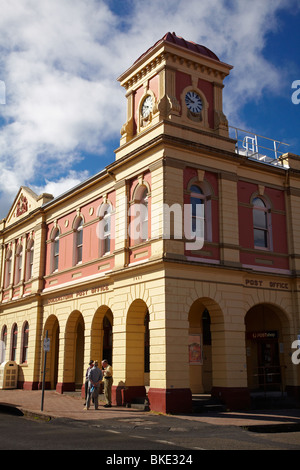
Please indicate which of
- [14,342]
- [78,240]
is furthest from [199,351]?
[14,342]

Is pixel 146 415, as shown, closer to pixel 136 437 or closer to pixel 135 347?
pixel 135 347

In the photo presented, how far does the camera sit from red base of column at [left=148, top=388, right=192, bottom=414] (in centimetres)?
1623

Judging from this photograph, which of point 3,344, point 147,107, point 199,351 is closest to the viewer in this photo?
point 147,107

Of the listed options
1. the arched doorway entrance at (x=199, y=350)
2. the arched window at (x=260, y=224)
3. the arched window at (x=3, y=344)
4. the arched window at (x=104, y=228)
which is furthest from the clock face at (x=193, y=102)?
the arched window at (x=3, y=344)

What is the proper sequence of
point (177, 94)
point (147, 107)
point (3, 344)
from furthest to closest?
point (3, 344)
point (147, 107)
point (177, 94)

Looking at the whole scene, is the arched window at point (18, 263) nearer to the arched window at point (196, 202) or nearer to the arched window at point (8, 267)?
the arched window at point (8, 267)

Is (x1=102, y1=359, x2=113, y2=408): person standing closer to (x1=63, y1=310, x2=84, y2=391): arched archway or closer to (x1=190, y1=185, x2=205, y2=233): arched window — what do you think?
(x1=63, y1=310, x2=84, y2=391): arched archway

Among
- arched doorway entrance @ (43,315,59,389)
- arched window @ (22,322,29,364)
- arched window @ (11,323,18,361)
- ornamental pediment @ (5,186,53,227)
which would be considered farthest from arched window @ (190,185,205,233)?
arched window @ (11,323,18,361)

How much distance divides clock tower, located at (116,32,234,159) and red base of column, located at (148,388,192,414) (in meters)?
9.07

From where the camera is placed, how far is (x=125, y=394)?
1855 centimetres

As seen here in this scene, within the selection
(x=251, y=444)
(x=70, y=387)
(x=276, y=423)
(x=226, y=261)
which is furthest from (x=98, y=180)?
(x=251, y=444)

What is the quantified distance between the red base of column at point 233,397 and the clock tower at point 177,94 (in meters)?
9.12

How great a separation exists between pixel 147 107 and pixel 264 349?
11.6 m
